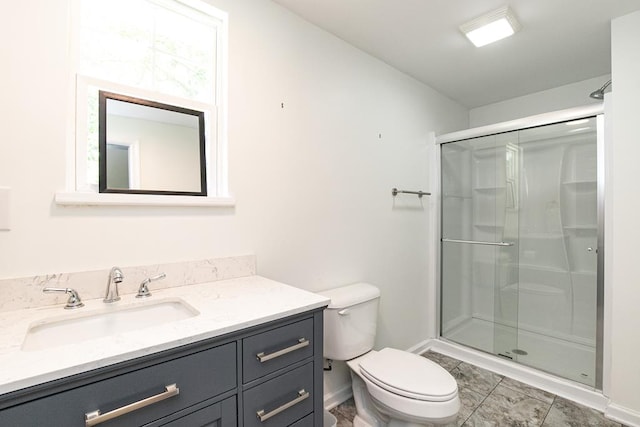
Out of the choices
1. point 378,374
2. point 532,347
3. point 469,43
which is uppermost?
point 469,43

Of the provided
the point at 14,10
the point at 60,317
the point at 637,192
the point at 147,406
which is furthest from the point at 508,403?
the point at 14,10

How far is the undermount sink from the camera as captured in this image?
3.05 ft

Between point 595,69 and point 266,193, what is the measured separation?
8.95 ft

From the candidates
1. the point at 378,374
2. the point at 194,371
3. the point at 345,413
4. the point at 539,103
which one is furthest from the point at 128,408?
the point at 539,103

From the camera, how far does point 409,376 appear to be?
1.49 meters

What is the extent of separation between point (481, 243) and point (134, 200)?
8.55 feet

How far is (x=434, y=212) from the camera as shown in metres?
2.78

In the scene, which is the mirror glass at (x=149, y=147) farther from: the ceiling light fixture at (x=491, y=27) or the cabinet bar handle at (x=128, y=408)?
the ceiling light fixture at (x=491, y=27)

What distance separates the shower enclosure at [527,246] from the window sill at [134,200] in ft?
6.91

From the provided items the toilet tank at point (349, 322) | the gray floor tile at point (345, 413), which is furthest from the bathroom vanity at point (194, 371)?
the gray floor tile at point (345, 413)

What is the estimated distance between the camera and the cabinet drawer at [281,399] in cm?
96

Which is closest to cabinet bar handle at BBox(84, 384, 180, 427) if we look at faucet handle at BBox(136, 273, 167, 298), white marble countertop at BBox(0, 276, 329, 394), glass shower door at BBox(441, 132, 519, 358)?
white marble countertop at BBox(0, 276, 329, 394)

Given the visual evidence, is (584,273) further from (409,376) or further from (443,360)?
(409,376)

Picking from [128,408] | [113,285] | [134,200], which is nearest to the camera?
[128,408]
